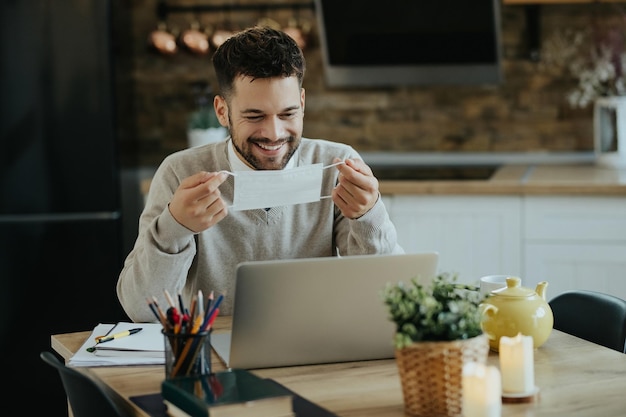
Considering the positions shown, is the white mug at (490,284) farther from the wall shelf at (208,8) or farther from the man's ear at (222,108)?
the wall shelf at (208,8)

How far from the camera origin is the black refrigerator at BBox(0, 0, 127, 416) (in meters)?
3.86

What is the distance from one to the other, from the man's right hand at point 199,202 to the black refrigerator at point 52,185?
1935mm

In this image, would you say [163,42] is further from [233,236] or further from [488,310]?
[488,310]

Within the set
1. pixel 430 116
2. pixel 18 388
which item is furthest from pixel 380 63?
pixel 18 388

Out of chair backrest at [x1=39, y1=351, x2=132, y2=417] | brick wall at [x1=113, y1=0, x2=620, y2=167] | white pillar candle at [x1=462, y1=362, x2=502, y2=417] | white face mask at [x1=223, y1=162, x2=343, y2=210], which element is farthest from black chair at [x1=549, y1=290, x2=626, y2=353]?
brick wall at [x1=113, y1=0, x2=620, y2=167]

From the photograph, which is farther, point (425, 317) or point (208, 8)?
point (208, 8)

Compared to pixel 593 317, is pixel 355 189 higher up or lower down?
higher up

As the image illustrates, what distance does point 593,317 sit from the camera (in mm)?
2305

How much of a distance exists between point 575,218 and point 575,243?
0.09m

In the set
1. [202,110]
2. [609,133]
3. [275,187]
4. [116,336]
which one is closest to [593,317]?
[275,187]

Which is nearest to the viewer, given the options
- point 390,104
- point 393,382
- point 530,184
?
point 393,382

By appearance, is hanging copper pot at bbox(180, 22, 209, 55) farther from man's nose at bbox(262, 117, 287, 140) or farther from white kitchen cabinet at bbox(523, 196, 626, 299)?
man's nose at bbox(262, 117, 287, 140)

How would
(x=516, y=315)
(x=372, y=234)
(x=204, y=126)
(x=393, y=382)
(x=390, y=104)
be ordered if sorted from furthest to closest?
1. (x=390, y=104)
2. (x=204, y=126)
3. (x=372, y=234)
4. (x=516, y=315)
5. (x=393, y=382)

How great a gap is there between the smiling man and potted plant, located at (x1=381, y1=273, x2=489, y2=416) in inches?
22.2
